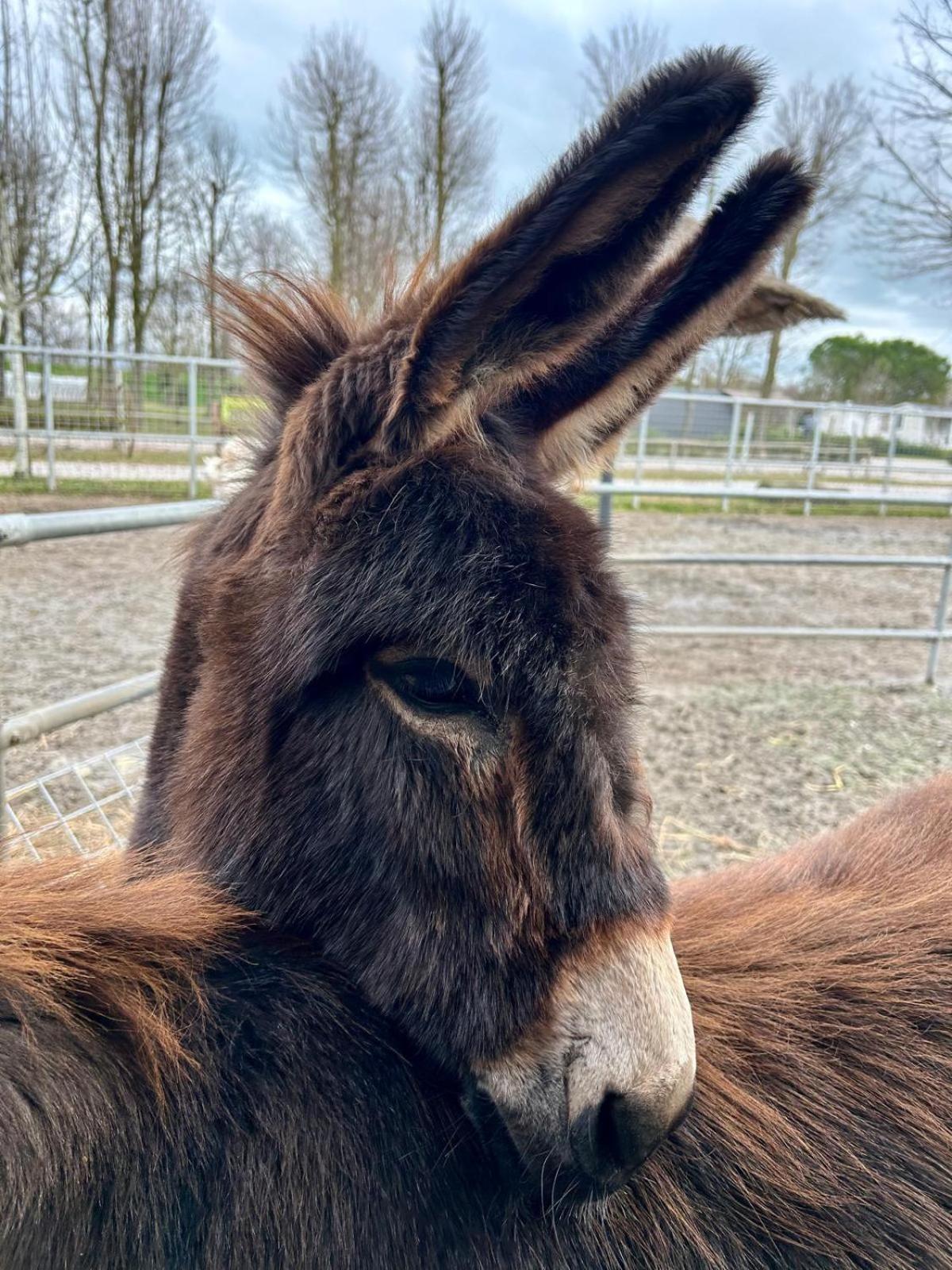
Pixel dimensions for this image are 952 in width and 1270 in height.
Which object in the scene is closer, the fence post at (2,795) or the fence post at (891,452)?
the fence post at (2,795)

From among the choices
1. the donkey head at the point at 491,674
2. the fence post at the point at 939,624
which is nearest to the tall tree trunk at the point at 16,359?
the fence post at the point at 939,624

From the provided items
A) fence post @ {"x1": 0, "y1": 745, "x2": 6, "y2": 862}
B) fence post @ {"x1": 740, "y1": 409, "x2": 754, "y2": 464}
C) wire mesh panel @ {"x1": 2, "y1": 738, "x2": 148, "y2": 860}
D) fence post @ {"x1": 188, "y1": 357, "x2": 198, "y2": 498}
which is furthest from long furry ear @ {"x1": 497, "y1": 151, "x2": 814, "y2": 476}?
fence post @ {"x1": 740, "y1": 409, "x2": 754, "y2": 464}

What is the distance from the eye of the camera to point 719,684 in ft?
21.7

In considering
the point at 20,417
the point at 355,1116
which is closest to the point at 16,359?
the point at 20,417

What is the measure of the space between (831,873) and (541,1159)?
0.85 metres

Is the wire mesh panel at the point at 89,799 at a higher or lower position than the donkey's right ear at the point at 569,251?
lower

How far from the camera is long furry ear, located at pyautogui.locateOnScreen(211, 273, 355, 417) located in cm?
147

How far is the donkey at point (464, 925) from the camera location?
0.83m

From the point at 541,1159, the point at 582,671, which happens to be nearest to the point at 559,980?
the point at 541,1159

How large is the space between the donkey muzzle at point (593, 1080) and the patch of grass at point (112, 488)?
1252 cm

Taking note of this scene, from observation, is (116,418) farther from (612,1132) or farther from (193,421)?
(612,1132)

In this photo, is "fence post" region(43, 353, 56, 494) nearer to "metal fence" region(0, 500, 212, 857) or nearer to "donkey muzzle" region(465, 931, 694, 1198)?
"metal fence" region(0, 500, 212, 857)

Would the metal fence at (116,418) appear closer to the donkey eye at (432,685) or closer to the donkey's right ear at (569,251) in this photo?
the donkey's right ear at (569,251)

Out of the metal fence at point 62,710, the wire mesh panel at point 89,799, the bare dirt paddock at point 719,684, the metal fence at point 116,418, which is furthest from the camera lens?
the metal fence at point 116,418
